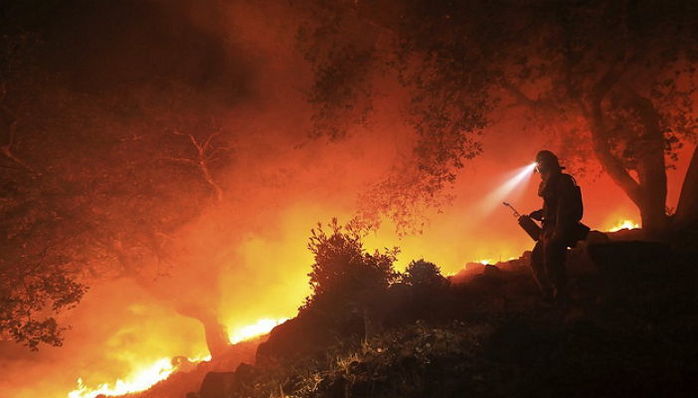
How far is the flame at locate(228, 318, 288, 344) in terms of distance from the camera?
20.5 metres

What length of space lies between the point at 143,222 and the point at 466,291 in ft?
38.7

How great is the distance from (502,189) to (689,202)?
524 inches

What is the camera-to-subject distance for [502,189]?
23969 mm

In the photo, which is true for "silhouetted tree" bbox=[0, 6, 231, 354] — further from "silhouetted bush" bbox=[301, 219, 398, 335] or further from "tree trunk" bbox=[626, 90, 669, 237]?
"tree trunk" bbox=[626, 90, 669, 237]

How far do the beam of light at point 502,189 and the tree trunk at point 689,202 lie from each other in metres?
12.6

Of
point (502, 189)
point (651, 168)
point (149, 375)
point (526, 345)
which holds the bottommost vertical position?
point (526, 345)

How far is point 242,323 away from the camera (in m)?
22.5

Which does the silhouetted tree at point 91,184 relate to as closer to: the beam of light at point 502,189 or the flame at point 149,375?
the flame at point 149,375

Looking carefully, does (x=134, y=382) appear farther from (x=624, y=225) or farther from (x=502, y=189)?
(x=624, y=225)

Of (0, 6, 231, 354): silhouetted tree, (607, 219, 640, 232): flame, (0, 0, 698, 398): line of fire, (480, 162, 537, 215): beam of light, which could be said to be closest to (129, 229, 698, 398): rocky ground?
(0, 0, 698, 398): line of fire

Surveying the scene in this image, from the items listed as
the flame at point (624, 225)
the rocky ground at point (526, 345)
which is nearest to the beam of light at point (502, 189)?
the flame at point (624, 225)

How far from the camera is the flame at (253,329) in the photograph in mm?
20531

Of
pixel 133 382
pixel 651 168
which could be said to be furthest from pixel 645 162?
pixel 133 382

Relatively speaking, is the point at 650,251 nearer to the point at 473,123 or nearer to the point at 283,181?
the point at 473,123
